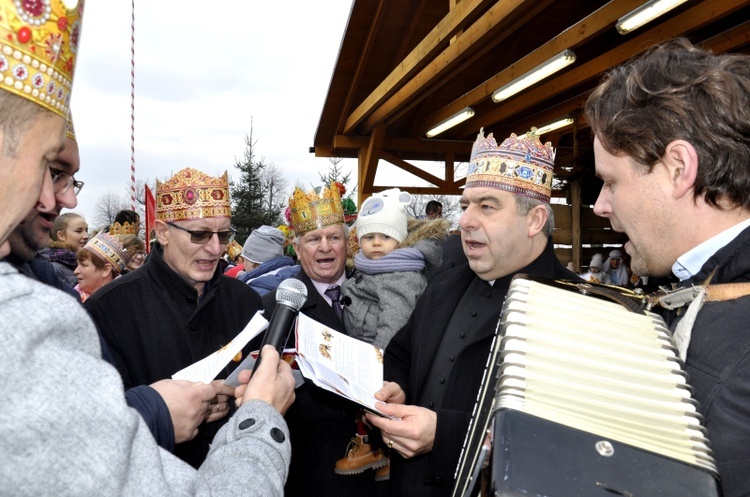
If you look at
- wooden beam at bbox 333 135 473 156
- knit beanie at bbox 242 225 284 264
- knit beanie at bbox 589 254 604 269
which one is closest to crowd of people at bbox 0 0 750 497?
knit beanie at bbox 242 225 284 264

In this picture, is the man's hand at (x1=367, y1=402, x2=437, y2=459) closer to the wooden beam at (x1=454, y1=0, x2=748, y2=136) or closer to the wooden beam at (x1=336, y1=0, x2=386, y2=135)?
the wooden beam at (x1=454, y1=0, x2=748, y2=136)

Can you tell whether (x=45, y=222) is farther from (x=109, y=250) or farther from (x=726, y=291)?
(x=109, y=250)

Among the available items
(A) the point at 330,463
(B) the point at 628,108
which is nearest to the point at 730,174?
(B) the point at 628,108

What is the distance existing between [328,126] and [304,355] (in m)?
9.64

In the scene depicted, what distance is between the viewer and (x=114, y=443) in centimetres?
84

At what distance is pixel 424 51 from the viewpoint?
22.7ft

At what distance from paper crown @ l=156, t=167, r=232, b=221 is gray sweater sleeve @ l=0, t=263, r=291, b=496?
229 centimetres

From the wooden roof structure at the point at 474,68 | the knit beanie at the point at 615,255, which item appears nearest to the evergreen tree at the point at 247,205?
the wooden roof structure at the point at 474,68

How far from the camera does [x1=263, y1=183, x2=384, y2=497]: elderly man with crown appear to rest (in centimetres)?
282

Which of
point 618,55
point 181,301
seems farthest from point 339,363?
point 618,55

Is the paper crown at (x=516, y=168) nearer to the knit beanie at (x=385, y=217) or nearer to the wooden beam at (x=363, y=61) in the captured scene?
the knit beanie at (x=385, y=217)

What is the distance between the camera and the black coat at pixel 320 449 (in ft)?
9.27

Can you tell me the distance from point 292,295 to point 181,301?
1.07m

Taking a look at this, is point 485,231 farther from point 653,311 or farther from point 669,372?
point 669,372
